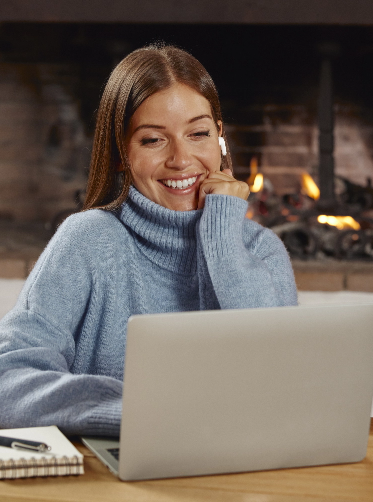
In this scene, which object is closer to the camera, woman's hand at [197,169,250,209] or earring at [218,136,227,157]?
woman's hand at [197,169,250,209]

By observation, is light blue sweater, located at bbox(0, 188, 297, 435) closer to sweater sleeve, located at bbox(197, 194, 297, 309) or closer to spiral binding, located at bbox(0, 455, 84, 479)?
sweater sleeve, located at bbox(197, 194, 297, 309)

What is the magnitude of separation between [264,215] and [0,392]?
6.39 feet

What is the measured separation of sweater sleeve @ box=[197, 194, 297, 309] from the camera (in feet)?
3.35

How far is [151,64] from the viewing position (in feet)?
3.66

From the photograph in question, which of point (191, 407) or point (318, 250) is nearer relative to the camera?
point (191, 407)

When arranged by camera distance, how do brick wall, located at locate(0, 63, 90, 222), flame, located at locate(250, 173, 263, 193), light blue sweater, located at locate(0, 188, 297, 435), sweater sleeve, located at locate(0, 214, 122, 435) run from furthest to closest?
brick wall, located at locate(0, 63, 90, 222)
flame, located at locate(250, 173, 263, 193)
light blue sweater, located at locate(0, 188, 297, 435)
sweater sleeve, located at locate(0, 214, 122, 435)

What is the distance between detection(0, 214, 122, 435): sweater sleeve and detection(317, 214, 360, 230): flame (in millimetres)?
1708

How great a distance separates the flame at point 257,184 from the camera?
2.75 metres

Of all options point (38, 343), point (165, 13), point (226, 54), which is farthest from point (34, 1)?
point (38, 343)

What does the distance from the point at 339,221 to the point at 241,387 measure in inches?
83.3

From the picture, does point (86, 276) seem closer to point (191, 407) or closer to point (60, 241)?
point (60, 241)

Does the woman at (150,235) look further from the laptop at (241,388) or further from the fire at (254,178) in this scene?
the fire at (254,178)

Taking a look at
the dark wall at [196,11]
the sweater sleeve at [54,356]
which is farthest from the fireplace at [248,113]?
the sweater sleeve at [54,356]

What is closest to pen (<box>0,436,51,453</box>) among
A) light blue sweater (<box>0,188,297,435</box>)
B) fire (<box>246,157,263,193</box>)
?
light blue sweater (<box>0,188,297,435</box>)
